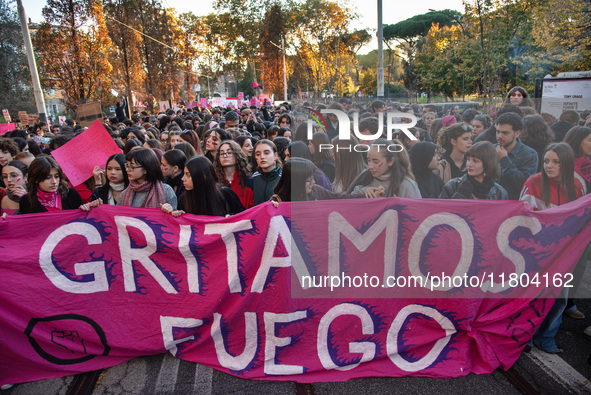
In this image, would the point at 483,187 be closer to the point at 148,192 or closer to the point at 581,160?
the point at 581,160

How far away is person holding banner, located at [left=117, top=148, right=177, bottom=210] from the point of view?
3719 millimetres

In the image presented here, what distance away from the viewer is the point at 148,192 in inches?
150

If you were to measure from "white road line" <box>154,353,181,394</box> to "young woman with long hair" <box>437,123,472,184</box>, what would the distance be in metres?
3.84

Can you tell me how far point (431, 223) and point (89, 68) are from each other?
60.5 feet

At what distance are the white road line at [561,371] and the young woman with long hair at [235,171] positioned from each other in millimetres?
3038

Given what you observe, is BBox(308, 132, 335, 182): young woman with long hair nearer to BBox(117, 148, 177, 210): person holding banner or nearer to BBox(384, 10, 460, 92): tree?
BBox(117, 148, 177, 210): person holding banner

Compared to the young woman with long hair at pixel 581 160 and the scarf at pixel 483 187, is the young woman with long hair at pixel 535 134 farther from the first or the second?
the scarf at pixel 483 187

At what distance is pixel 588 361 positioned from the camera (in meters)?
3.15

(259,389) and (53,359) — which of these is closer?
(259,389)

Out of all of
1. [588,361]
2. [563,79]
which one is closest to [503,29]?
[563,79]

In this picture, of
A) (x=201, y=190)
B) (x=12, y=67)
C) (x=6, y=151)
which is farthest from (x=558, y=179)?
(x=12, y=67)

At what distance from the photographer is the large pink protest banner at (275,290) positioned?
10.0ft

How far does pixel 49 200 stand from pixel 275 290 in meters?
2.43

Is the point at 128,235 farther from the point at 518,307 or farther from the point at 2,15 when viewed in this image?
the point at 2,15
